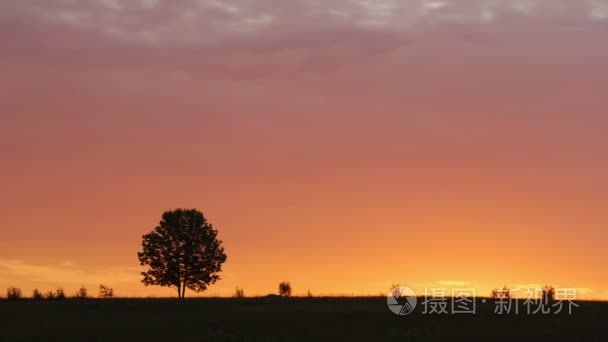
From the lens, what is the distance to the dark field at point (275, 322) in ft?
205

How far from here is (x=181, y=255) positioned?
338ft

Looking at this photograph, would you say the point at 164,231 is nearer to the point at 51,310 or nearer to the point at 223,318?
the point at 51,310

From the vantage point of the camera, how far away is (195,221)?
105500 mm

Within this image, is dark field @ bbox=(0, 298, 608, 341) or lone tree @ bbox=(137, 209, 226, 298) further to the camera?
lone tree @ bbox=(137, 209, 226, 298)

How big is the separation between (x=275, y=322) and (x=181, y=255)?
115ft

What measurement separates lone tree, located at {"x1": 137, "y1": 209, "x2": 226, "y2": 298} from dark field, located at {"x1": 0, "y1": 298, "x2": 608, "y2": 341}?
18.2 metres

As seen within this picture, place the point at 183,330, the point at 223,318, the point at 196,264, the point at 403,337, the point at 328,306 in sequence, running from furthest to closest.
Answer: the point at 196,264, the point at 328,306, the point at 223,318, the point at 183,330, the point at 403,337

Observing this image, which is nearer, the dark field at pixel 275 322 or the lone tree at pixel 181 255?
the dark field at pixel 275 322

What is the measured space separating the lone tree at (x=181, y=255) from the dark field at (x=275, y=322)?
18.2 m

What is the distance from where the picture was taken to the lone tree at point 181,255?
102500mm

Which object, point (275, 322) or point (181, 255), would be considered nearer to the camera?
point (275, 322)

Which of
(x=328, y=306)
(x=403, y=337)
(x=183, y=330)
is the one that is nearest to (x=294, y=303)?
(x=328, y=306)

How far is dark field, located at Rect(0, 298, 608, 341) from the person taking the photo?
205 ft

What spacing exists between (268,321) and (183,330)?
643cm
